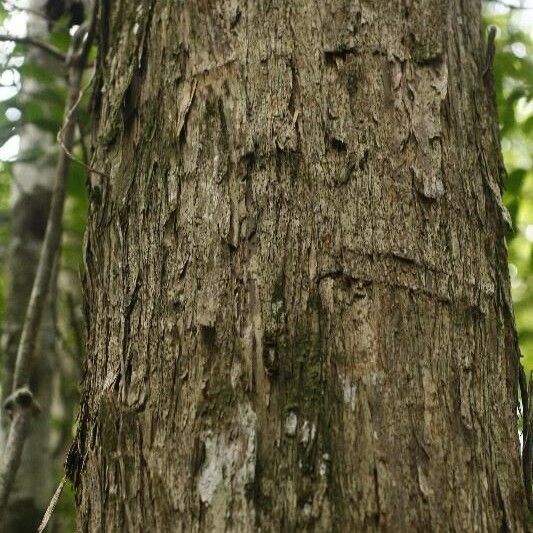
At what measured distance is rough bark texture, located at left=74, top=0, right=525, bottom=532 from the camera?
1219 mm

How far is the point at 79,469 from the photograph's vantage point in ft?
4.83

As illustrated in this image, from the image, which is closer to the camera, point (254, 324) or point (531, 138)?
point (254, 324)

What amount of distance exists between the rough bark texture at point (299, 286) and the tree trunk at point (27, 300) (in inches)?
53.9

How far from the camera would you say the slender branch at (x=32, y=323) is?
2.19 metres

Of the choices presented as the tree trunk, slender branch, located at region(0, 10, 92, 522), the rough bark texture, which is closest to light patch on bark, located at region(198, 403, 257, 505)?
the rough bark texture

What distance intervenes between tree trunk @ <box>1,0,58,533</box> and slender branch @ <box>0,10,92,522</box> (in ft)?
1.13

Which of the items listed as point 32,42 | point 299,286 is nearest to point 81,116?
point 32,42

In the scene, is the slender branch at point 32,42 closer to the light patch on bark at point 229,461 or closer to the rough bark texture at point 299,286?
the rough bark texture at point 299,286

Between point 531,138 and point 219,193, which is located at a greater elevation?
point 531,138

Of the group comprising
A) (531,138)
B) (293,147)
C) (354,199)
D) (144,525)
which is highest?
(531,138)

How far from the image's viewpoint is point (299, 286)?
4.37 ft

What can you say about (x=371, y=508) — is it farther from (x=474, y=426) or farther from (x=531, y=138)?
(x=531, y=138)

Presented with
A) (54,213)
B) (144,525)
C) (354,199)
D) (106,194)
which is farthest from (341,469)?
(54,213)

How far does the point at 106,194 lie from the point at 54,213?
1.06 m
